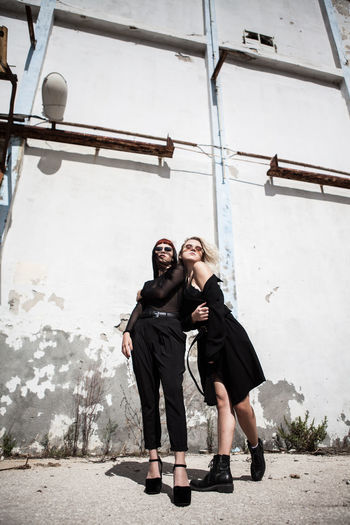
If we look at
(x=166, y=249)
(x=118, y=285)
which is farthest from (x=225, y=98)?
(x=166, y=249)

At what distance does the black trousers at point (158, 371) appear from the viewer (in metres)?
1.85

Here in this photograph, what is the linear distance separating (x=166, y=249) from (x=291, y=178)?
4.00 meters

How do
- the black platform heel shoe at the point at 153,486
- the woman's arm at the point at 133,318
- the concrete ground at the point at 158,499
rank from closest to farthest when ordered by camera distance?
the concrete ground at the point at 158,499 < the black platform heel shoe at the point at 153,486 < the woman's arm at the point at 133,318

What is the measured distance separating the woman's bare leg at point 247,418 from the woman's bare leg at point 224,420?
7cm

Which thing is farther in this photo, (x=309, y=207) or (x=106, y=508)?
(x=309, y=207)

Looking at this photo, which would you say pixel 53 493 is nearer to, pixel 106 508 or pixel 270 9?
pixel 106 508

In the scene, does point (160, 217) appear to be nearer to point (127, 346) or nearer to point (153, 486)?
point (127, 346)

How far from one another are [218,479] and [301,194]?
4.89 meters

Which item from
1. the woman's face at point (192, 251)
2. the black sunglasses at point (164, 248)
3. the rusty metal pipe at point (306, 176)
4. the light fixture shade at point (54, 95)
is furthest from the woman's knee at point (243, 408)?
the light fixture shade at point (54, 95)

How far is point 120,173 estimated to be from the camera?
493 cm

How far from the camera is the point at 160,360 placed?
1967mm

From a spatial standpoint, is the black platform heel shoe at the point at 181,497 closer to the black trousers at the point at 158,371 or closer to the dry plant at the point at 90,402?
the black trousers at the point at 158,371

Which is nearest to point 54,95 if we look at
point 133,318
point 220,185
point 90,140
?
point 90,140

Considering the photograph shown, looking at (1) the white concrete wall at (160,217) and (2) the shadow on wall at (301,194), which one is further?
(2) the shadow on wall at (301,194)
